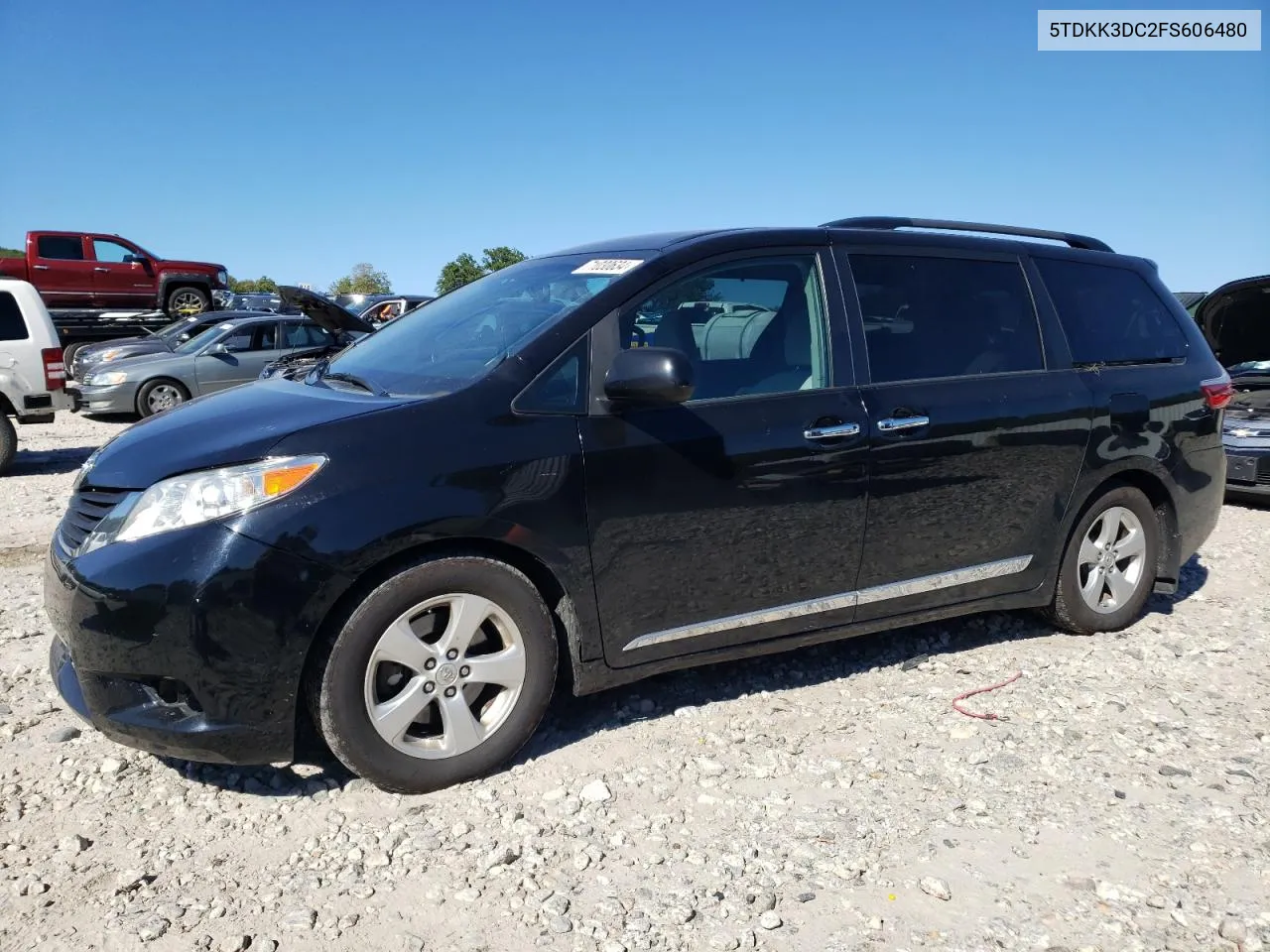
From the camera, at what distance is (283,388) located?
3.52 meters

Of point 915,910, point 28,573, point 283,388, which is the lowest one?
point 915,910

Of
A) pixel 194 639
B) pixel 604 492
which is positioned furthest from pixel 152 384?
pixel 604 492

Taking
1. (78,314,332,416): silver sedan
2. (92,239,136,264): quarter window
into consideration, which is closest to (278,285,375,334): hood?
(78,314,332,416): silver sedan

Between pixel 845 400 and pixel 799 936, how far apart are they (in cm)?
192

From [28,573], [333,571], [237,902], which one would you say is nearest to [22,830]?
[237,902]

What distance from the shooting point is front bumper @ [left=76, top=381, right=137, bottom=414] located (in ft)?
42.5

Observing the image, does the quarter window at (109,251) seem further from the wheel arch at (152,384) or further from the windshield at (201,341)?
the wheel arch at (152,384)

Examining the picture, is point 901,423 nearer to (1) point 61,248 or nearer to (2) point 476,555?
(2) point 476,555

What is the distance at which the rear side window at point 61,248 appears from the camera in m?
19.9

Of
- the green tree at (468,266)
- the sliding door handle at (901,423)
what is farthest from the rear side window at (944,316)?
the green tree at (468,266)

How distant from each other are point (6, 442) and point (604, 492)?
8.75 metres

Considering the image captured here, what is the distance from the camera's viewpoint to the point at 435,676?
302cm

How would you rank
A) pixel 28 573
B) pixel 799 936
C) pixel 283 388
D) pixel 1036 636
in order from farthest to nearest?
1. pixel 28 573
2. pixel 1036 636
3. pixel 283 388
4. pixel 799 936

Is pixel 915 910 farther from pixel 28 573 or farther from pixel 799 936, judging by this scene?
pixel 28 573
